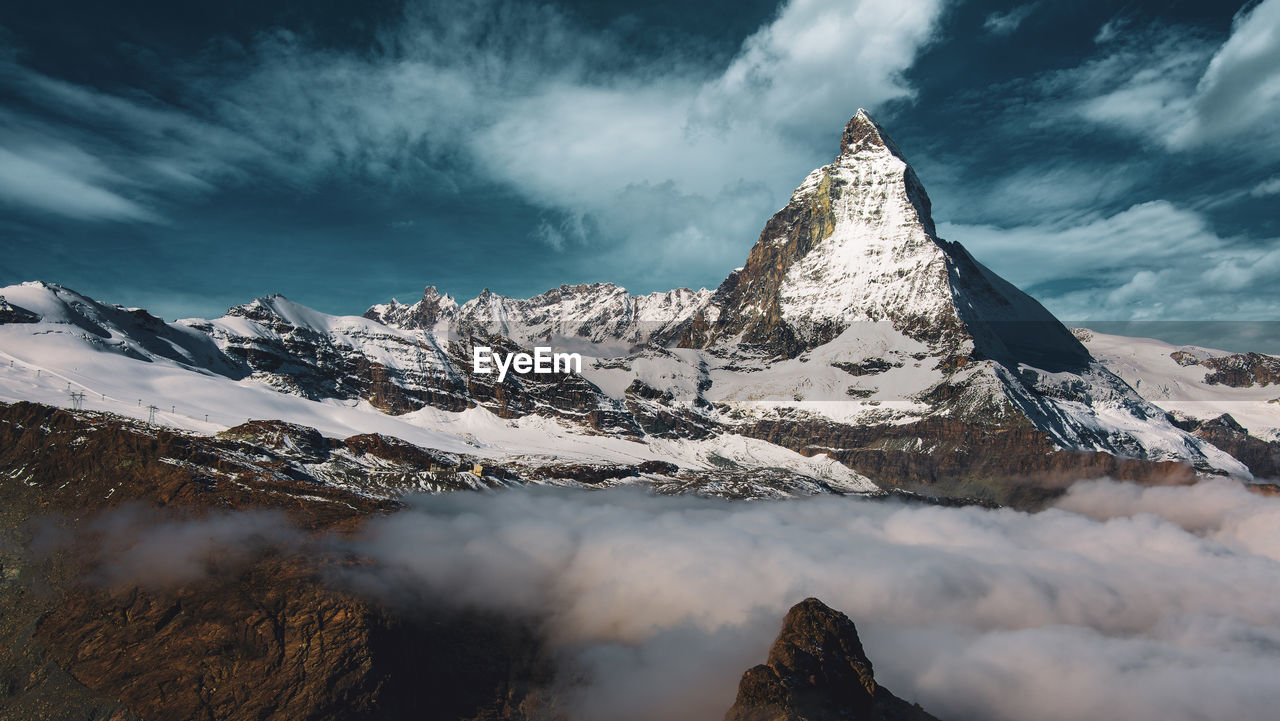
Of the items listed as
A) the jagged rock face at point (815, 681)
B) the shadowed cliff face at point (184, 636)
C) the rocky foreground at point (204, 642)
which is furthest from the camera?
the shadowed cliff face at point (184, 636)

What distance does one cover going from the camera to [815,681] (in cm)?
13550

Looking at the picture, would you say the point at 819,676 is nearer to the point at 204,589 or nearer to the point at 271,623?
the point at 271,623

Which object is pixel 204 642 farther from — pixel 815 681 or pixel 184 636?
pixel 815 681

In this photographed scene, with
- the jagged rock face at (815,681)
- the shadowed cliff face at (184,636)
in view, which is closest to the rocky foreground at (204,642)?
the shadowed cliff face at (184,636)

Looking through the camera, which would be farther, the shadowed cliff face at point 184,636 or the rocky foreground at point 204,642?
the shadowed cliff face at point 184,636

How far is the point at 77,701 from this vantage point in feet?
533

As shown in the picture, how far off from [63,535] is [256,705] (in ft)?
278

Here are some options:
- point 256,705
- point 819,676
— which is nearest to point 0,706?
point 256,705

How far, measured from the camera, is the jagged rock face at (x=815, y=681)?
128125mm

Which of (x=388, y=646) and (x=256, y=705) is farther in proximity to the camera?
(x=388, y=646)

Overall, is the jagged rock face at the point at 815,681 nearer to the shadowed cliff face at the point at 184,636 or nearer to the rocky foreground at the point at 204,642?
the rocky foreground at the point at 204,642

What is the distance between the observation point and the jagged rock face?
128 m

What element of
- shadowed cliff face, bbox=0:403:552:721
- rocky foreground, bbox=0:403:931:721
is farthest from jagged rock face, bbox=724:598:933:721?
shadowed cliff face, bbox=0:403:552:721

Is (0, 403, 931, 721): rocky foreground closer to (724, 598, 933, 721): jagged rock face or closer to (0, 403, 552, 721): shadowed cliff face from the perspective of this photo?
(0, 403, 552, 721): shadowed cliff face
